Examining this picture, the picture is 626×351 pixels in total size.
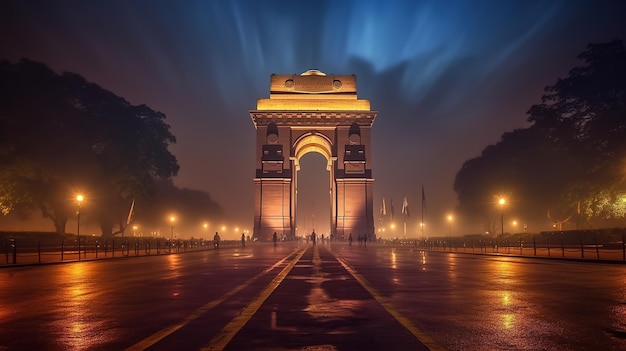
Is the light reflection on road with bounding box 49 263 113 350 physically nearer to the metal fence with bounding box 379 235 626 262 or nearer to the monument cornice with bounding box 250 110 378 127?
the metal fence with bounding box 379 235 626 262

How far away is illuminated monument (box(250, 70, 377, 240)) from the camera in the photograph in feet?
270

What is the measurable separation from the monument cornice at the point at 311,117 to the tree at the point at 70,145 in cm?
2542

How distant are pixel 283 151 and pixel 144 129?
29417 mm

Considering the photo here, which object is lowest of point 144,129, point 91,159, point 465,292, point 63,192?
point 465,292

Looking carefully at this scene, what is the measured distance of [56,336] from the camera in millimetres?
7125

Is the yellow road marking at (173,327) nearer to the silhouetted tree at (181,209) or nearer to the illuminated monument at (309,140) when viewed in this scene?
the illuminated monument at (309,140)

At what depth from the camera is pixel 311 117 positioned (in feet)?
281

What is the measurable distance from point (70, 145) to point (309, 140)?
46915 mm

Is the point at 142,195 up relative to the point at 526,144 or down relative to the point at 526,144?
down

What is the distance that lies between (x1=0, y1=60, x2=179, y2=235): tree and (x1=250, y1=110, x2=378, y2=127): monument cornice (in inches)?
1001

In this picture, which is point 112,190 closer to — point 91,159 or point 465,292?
point 91,159


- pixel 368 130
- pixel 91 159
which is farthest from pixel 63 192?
pixel 368 130

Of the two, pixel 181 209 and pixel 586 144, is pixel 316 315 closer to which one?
pixel 586 144

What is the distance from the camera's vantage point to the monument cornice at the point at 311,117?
3346 inches
